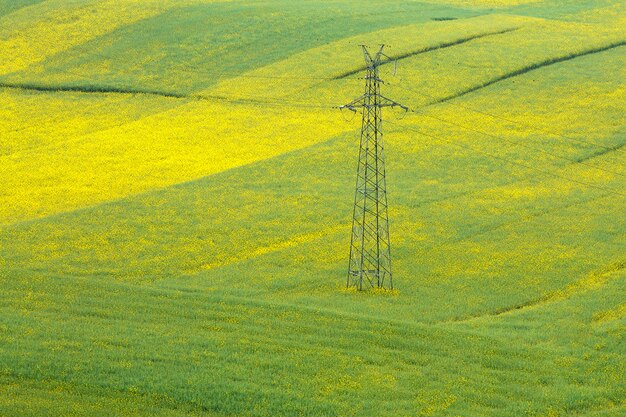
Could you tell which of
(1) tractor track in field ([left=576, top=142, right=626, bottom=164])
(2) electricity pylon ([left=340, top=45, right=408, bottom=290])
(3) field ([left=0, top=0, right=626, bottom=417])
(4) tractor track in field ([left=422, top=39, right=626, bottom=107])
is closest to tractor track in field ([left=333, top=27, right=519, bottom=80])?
(3) field ([left=0, top=0, right=626, bottom=417])

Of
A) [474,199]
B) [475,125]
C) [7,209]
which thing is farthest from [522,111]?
[7,209]

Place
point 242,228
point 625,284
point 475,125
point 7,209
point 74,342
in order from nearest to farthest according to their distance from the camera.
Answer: point 74,342 → point 625,284 → point 242,228 → point 7,209 → point 475,125

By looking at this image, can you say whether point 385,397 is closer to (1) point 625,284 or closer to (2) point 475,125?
(1) point 625,284

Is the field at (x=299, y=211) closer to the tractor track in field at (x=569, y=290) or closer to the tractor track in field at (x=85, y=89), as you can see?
the tractor track in field at (x=569, y=290)

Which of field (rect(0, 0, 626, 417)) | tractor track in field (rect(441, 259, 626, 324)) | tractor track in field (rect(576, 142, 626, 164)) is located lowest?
tractor track in field (rect(576, 142, 626, 164))

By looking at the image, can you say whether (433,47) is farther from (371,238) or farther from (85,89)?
(371,238)

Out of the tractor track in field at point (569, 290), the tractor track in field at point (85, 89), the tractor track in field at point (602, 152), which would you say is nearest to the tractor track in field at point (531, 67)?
the tractor track in field at point (602, 152)

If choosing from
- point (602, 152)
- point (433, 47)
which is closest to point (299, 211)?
point (602, 152)

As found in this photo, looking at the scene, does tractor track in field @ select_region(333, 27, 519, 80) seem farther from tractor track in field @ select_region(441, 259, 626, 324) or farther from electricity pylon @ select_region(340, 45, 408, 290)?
tractor track in field @ select_region(441, 259, 626, 324)

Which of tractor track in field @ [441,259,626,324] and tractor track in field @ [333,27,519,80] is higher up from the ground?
tractor track in field @ [333,27,519,80]
